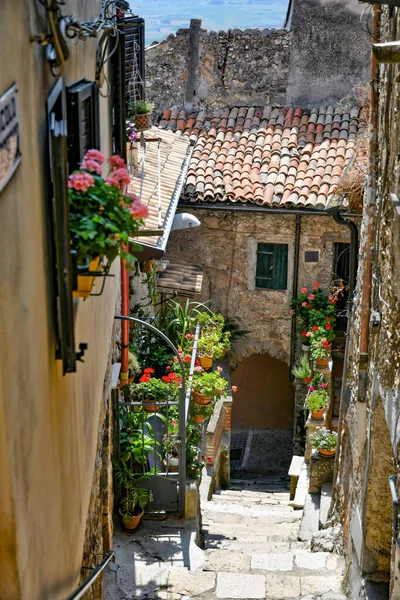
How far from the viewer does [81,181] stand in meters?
3.61

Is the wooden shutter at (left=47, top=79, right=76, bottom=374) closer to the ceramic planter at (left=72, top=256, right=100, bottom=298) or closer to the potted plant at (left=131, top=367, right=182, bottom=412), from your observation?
the ceramic planter at (left=72, top=256, right=100, bottom=298)

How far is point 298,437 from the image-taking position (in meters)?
14.1

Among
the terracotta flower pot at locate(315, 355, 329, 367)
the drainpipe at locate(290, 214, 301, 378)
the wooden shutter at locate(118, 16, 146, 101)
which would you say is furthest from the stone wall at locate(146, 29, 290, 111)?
the terracotta flower pot at locate(315, 355, 329, 367)

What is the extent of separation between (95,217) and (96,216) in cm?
2

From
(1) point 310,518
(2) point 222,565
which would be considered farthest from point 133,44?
(1) point 310,518

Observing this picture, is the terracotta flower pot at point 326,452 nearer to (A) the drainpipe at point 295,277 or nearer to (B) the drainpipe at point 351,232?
(B) the drainpipe at point 351,232

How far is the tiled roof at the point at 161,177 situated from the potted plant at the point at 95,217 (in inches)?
171

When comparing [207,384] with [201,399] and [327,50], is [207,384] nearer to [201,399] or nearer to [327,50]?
[201,399]

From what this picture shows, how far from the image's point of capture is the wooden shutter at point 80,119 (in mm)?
4227

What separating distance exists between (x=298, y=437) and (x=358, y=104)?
634 cm

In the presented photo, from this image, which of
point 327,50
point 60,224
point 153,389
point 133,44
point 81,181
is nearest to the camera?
point 60,224

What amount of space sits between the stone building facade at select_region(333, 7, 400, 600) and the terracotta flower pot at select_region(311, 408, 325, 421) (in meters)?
3.82

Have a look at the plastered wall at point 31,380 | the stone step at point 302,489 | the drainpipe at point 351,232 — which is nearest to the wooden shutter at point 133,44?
the drainpipe at point 351,232

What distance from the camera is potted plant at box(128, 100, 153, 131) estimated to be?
34.2ft
